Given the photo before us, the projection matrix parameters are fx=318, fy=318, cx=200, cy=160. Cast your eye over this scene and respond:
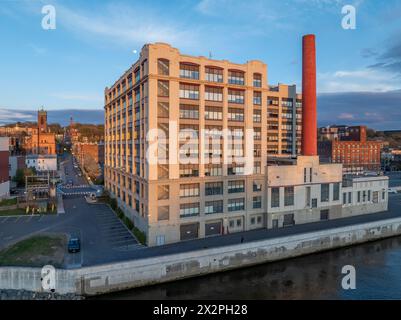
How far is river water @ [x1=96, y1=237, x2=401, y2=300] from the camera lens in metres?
27.8

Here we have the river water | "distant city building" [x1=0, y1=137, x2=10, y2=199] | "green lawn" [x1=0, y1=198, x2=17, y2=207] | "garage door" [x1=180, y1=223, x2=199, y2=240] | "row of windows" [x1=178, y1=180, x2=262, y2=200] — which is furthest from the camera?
"distant city building" [x1=0, y1=137, x2=10, y2=199]

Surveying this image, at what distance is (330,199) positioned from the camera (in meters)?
48.0

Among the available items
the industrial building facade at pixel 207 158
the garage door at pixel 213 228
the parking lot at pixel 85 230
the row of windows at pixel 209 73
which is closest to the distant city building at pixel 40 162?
the parking lot at pixel 85 230

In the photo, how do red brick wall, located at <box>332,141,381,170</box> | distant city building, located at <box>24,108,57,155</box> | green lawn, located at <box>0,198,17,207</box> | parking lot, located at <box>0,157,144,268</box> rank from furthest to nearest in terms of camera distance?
distant city building, located at <box>24,108,57,155</box> < red brick wall, located at <box>332,141,381,170</box> < green lawn, located at <box>0,198,17,207</box> < parking lot, located at <box>0,157,144,268</box>

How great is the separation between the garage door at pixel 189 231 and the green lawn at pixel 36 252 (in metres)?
12.8

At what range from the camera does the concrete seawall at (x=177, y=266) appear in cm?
2639

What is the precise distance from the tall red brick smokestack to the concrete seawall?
1411cm

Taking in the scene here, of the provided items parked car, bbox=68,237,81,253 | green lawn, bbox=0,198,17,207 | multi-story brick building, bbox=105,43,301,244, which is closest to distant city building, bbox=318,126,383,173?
multi-story brick building, bbox=105,43,301,244

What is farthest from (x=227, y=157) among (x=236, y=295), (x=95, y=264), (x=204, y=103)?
(x=95, y=264)

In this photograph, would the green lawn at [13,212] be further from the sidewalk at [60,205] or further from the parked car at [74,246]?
the parked car at [74,246]

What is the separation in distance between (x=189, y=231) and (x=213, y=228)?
3381 mm

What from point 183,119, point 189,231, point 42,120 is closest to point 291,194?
point 189,231

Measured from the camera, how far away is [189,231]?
124 feet

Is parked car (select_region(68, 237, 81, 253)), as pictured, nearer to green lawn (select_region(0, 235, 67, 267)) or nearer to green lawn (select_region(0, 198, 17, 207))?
green lawn (select_region(0, 235, 67, 267))
